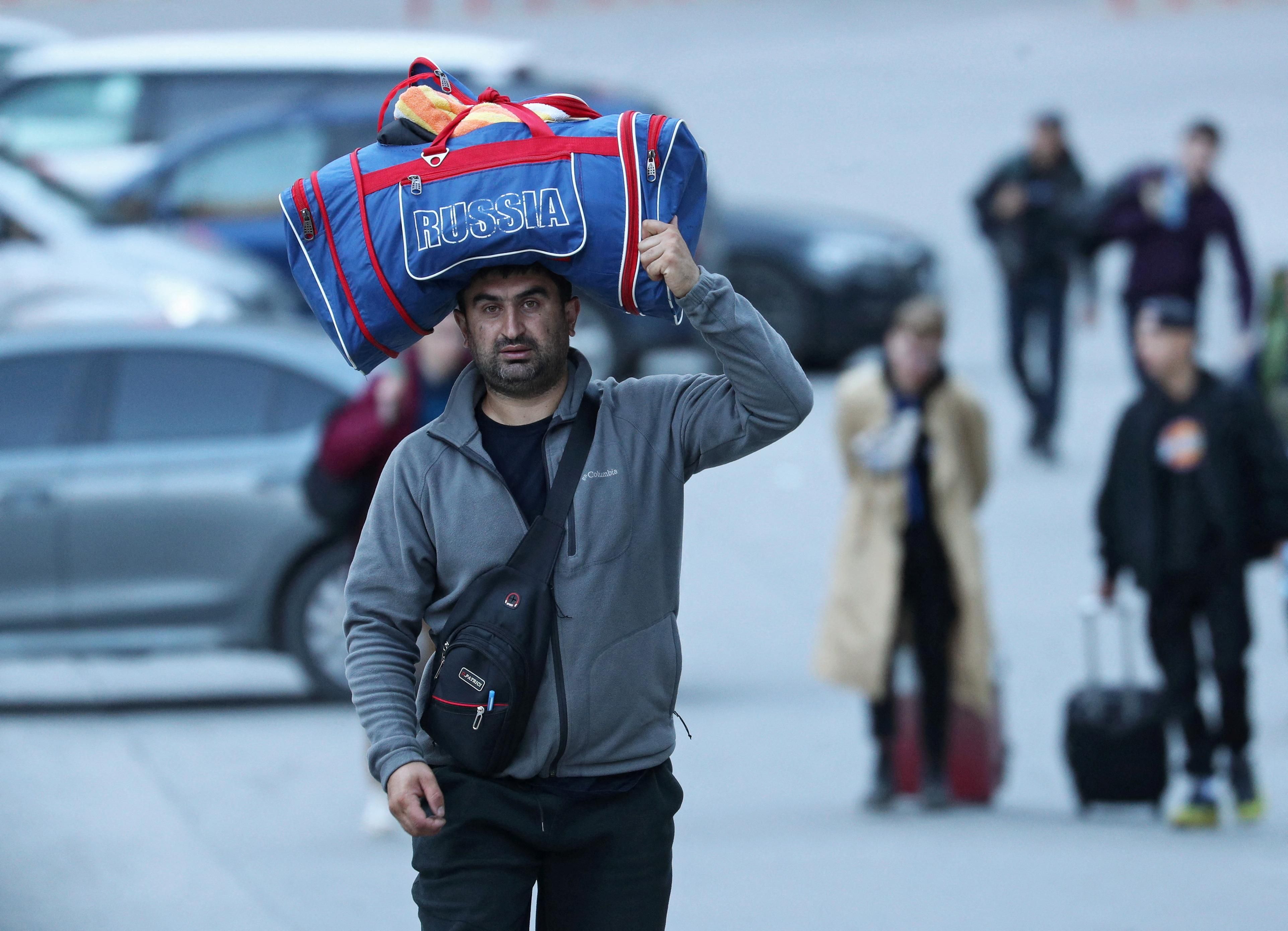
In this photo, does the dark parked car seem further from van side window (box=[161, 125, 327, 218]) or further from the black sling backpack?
the black sling backpack

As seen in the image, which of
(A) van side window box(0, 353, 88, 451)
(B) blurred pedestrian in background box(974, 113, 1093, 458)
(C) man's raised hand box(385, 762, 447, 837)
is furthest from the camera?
(B) blurred pedestrian in background box(974, 113, 1093, 458)

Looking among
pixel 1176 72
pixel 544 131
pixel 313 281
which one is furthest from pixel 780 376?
pixel 1176 72

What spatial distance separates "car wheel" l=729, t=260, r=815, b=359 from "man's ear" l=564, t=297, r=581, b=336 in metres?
11.2

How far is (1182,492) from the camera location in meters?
7.17

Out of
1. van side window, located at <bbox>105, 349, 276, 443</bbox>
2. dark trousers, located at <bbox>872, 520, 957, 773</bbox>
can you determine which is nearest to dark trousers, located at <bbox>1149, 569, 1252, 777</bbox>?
dark trousers, located at <bbox>872, 520, 957, 773</bbox>

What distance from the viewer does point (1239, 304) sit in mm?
11141

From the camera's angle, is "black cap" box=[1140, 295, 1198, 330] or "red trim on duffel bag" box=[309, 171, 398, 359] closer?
"red trim on duffel bag" box=[309, 171, 398, 359]

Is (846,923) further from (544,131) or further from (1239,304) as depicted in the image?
(1239,304)

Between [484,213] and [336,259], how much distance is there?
0.30 meters

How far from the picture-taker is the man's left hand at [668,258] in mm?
3508

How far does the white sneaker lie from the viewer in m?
7.20

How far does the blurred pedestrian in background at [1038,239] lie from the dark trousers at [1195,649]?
5.19 metres

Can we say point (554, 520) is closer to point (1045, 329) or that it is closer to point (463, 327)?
point (463, 327)

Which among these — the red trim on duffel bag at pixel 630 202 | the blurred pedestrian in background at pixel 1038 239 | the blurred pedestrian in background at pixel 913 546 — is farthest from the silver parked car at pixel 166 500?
the red trim on duffel bag at pixel 630 202
